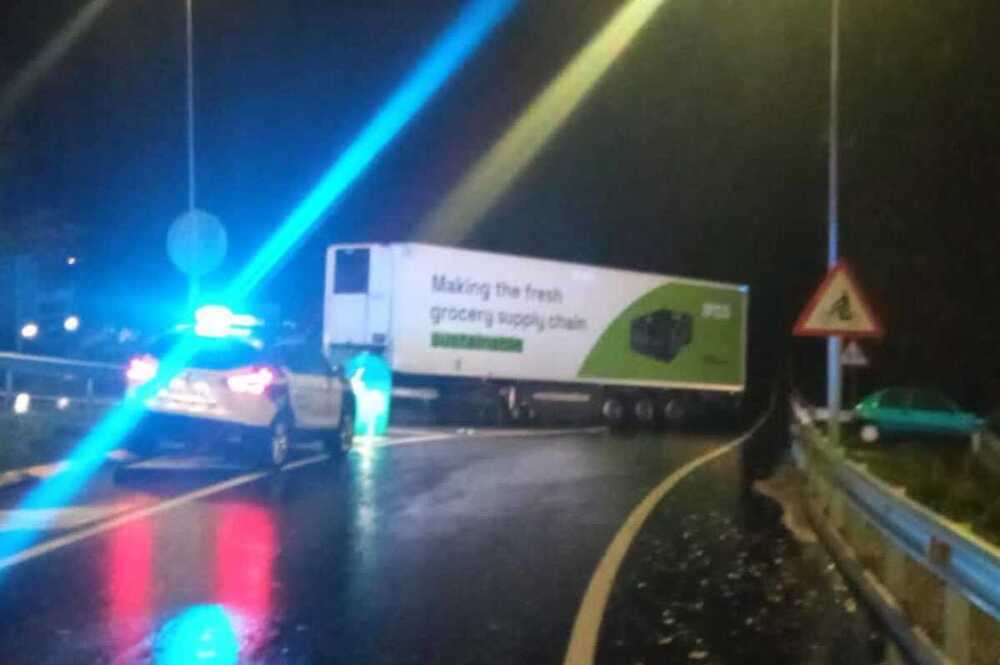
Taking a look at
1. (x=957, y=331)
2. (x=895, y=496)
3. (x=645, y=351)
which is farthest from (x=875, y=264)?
(x=895, y=496)

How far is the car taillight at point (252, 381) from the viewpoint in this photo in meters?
16.8

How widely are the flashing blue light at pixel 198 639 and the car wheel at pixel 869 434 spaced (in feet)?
75.2

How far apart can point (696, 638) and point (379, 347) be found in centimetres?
2175

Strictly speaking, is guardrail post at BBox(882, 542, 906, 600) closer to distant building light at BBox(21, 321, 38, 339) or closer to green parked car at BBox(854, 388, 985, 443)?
green parked car at BBox(854, 388, 985, 443)

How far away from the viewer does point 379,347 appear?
1184 inches

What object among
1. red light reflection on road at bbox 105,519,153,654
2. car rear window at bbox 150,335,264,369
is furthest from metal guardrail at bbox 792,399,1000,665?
car rear window at bbox 150,335,264,369

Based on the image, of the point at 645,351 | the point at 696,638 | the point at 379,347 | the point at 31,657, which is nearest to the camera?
the point at 31,657

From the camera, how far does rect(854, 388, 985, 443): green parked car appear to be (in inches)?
1305

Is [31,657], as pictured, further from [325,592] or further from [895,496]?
[895,496]

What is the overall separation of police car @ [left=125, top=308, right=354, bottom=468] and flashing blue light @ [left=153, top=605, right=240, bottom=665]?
7.86 metres

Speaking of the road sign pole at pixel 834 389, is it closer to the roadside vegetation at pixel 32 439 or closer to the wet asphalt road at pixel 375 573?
the wet asphalt road at pixel 375 573

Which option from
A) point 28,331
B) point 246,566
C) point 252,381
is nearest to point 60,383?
point 28,331

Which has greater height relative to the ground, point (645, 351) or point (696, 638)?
point (645, 351)

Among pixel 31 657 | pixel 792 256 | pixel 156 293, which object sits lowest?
pixel 31 657
